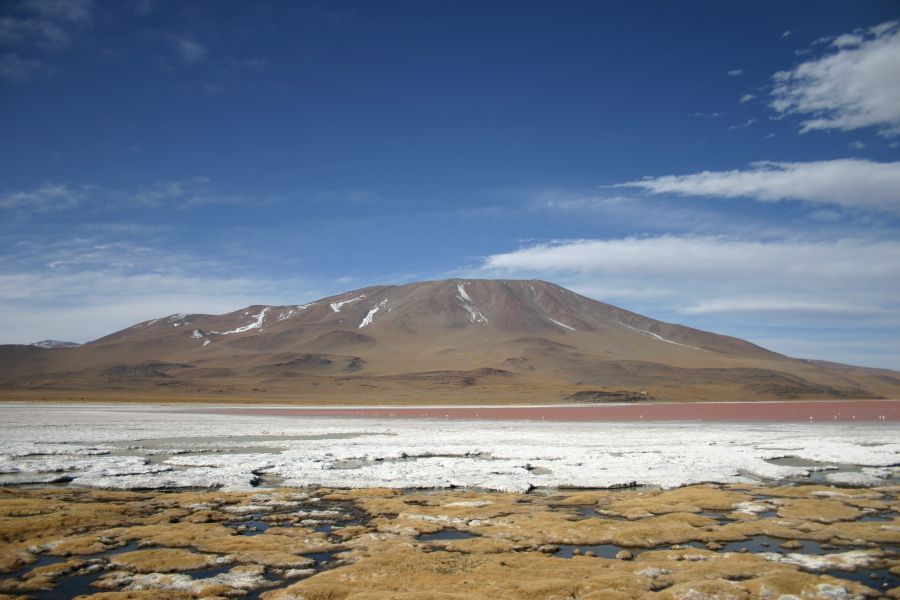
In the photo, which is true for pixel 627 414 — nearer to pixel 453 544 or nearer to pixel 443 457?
pixel 443 457

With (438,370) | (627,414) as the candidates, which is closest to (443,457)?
(627,414)

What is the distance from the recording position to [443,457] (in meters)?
23.5

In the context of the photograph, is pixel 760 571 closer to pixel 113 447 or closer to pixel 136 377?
pixel 113 447

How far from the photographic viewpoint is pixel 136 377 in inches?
5349

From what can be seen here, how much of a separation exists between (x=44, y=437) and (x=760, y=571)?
31089mm

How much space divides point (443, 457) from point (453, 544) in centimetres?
1241

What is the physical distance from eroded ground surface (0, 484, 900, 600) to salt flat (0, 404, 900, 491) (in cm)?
213

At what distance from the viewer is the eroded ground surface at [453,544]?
8867 mm

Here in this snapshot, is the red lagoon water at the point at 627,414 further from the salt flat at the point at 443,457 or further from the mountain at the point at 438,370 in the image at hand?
the mountain at the point at 438,370

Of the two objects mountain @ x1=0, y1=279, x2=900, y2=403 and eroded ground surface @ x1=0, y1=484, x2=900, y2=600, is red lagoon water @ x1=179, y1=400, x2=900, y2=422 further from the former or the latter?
eroded ground surface @ x1=0, y1=484, x2=900, y2=600

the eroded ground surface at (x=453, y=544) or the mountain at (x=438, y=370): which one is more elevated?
the mountain at (x=438, y=370)

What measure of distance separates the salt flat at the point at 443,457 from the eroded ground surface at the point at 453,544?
213 cm

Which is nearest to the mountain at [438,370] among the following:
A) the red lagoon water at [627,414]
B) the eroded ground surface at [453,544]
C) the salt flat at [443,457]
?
the red lagoon water at [627,414]

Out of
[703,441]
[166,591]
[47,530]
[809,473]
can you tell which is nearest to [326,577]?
[166,591]
